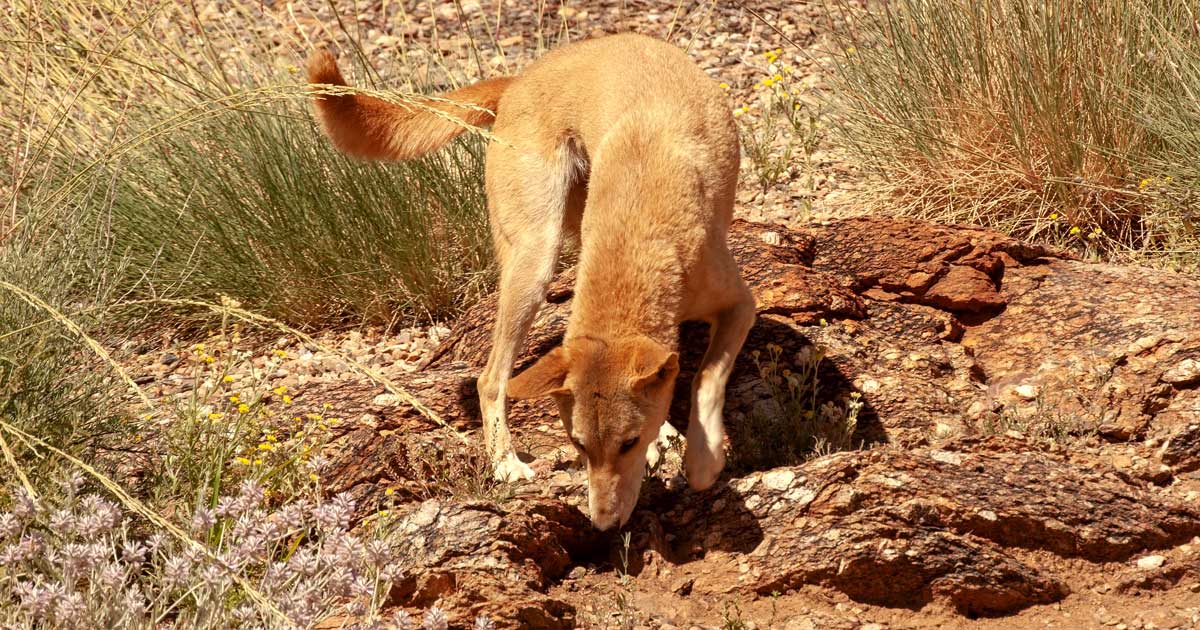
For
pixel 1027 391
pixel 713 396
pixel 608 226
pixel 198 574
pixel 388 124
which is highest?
pixel 388 124

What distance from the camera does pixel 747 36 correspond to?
33.6 feet

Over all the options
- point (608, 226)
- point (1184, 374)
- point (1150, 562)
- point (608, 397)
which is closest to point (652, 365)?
point (608, 397)

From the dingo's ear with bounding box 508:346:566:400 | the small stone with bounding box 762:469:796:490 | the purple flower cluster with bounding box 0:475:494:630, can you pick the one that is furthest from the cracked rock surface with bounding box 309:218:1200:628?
the purple flower cluster with bounding box 0:475:494:630

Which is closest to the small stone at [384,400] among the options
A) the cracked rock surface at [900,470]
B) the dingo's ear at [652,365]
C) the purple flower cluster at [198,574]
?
the cracked rock surface at [900,470]

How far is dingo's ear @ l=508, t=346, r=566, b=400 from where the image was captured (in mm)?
4301

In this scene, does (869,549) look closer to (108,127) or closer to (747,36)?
(108,127)

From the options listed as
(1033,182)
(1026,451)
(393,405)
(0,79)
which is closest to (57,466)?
(393,405)

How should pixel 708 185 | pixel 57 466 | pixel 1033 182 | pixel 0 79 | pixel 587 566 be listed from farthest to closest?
1. pixel 0 79
2. pixel 1033 182
3. pixel 708 185
4. pixel 587 566
5. pixel 57 466

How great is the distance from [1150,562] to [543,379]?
231 cm

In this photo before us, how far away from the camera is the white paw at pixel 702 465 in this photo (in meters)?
4.60

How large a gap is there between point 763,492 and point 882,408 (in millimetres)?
965

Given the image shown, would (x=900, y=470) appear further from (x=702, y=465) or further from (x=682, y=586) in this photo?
(x=682, y=586)

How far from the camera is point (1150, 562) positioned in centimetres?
438

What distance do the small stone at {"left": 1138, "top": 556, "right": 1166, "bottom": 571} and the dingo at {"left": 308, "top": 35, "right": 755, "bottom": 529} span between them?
1571 mm
